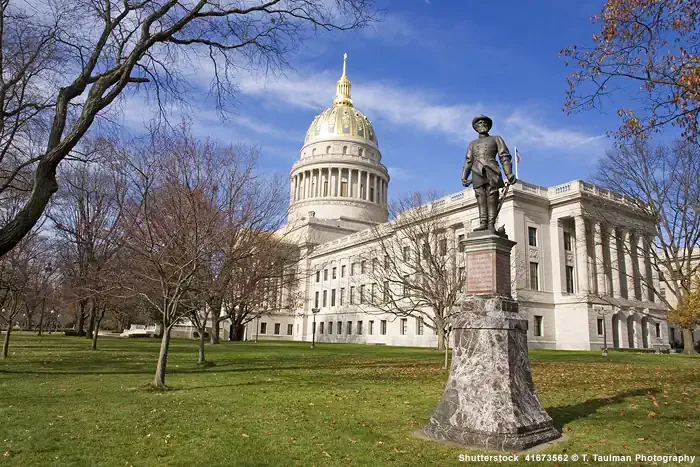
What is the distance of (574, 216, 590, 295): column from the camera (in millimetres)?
47844

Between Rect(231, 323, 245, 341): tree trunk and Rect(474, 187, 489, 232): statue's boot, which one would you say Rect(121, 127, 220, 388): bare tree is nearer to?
Rect(474, 187, 489, 232): statue's boot

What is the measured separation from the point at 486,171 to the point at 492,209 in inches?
28.8

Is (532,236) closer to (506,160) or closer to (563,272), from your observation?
(563,272)

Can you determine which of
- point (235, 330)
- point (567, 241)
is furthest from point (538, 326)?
point (235, 330)

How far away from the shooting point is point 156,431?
870 cm

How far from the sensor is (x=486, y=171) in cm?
939

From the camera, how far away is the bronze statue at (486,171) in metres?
9.29

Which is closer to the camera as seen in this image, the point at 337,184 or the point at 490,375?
the point at 490,375

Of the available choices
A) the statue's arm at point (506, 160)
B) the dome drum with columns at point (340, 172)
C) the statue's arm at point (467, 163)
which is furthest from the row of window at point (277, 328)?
the statue's arm at point (506, 160)

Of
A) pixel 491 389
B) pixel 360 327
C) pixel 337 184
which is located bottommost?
pixel 491 389

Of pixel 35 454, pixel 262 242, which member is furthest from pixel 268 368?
pixel 35 454

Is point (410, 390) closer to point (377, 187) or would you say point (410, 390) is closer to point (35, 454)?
point (35, 454)

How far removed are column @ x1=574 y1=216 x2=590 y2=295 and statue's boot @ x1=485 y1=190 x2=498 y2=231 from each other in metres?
41.5

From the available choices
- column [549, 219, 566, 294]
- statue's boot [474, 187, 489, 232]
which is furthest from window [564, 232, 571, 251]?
statue's boot [474, 187, 489, 232]
